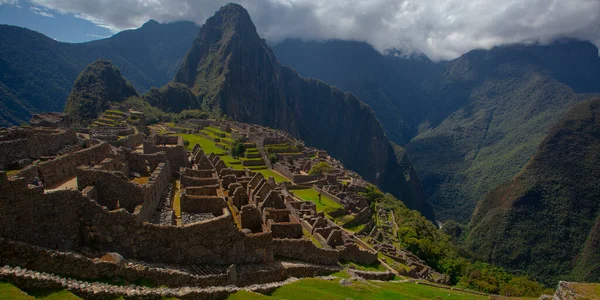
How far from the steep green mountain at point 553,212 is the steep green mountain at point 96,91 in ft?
399

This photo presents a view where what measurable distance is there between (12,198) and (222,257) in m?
8.85

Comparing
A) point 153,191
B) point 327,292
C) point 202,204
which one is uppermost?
point 153,191

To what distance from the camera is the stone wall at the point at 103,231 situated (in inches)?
478

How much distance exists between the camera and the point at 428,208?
189 m

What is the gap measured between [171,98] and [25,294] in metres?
168

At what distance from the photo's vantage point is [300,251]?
72.8 ft

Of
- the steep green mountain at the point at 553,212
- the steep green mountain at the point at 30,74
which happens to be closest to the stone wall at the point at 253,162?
the steep green mountain at the point at 553,212

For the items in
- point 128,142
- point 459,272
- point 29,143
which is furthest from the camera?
point 459,272

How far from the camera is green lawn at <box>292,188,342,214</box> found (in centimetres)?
4842

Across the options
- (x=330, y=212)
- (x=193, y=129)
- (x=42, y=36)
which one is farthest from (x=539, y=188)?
(x=42, y=36)

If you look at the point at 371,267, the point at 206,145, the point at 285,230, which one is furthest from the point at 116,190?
the point at 206,145

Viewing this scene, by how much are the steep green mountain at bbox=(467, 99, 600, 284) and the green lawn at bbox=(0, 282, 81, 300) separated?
10701 cm

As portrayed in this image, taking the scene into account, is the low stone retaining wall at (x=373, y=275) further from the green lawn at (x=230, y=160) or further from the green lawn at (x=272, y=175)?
the green lawn at (x=272, y=175)

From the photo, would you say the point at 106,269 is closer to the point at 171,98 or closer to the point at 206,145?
the point at 206,145
